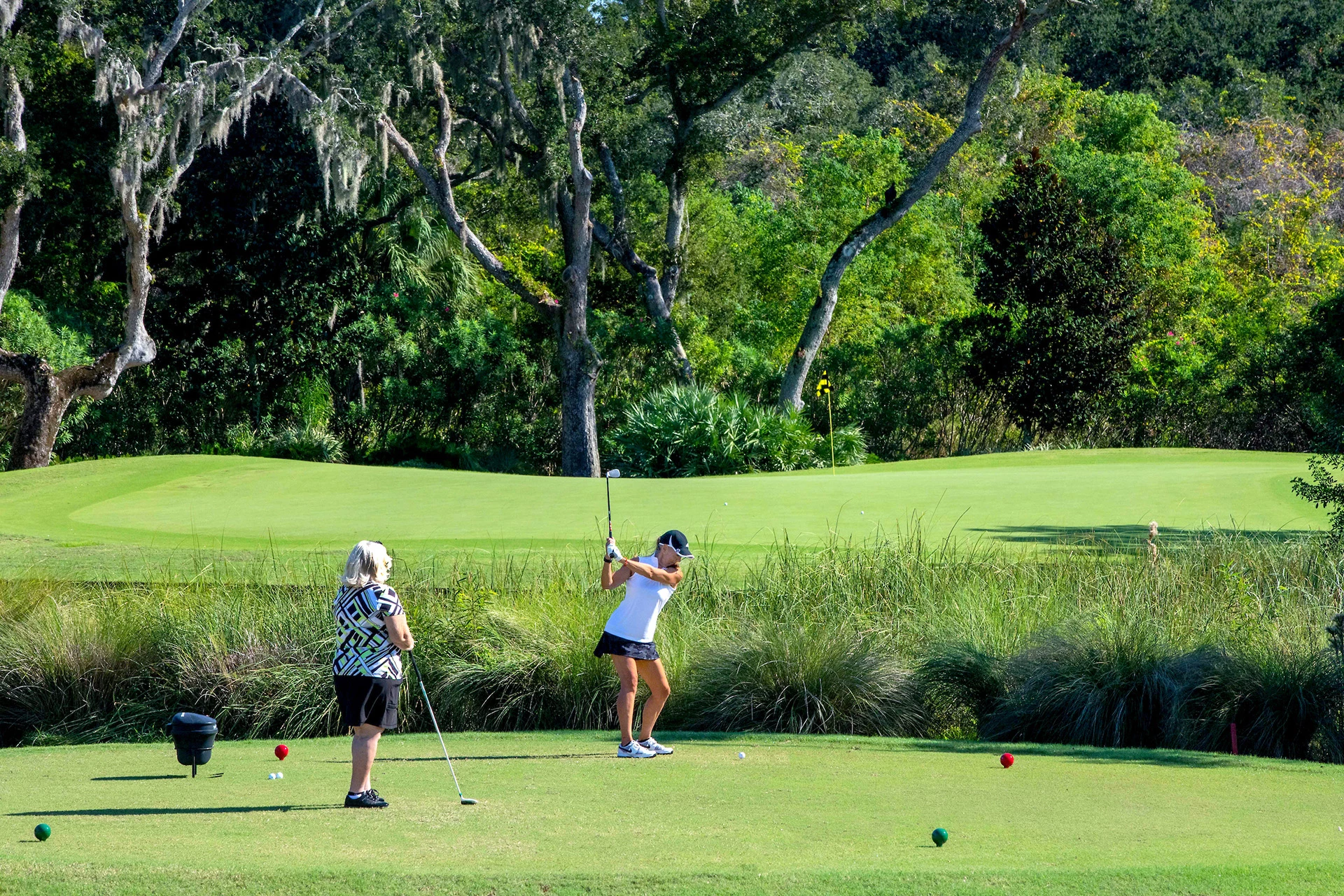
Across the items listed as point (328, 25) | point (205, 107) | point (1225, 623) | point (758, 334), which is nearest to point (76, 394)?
point (205, 107)

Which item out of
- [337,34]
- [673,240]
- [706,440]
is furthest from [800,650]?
[673,240]

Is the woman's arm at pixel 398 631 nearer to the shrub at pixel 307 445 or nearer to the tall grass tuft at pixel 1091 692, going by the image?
the tall grass tuft at pixel 1091 692

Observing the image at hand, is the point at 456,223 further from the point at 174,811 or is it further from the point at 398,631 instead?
the point at 174,811

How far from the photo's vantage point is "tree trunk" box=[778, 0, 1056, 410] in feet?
95.3

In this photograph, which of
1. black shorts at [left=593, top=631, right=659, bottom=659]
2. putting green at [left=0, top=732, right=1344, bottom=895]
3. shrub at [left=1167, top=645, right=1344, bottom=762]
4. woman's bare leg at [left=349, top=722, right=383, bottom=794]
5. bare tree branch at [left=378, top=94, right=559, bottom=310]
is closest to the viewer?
putting green at [left=0, top=732, right=1344, bottom=895]

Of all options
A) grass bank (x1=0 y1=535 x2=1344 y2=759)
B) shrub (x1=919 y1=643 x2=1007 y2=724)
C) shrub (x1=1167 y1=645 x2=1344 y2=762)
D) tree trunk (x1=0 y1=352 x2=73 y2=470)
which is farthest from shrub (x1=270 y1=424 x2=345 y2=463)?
shrub (x1=1167 y1=645 x2=1344 y2=762)

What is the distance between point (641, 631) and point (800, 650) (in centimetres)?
195

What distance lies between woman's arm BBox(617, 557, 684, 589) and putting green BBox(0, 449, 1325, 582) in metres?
3.83

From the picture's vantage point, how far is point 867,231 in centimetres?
3011

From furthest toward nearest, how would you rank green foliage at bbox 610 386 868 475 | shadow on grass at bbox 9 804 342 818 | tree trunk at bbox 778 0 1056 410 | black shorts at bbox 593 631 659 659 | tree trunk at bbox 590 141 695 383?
tree trunk at bbox 590 141 695 383 < tree trunk at bbox 778 0 1056 410 < green foliage at bbox 610 386 868 475 < black shorts at bbox 593 631 659 659 < shadow on grass at bbox 9 804 342 818

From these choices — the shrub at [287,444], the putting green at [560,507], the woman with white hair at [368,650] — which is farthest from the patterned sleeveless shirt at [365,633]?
the shrub at [287,444]

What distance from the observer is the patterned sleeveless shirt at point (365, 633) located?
6531 mm

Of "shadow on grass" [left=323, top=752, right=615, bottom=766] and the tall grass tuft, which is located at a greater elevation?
the tall grass tuft

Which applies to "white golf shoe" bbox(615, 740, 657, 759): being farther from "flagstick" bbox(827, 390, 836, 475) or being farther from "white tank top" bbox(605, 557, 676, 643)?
"flagstick" bbox(827, 390, 836, 475)
